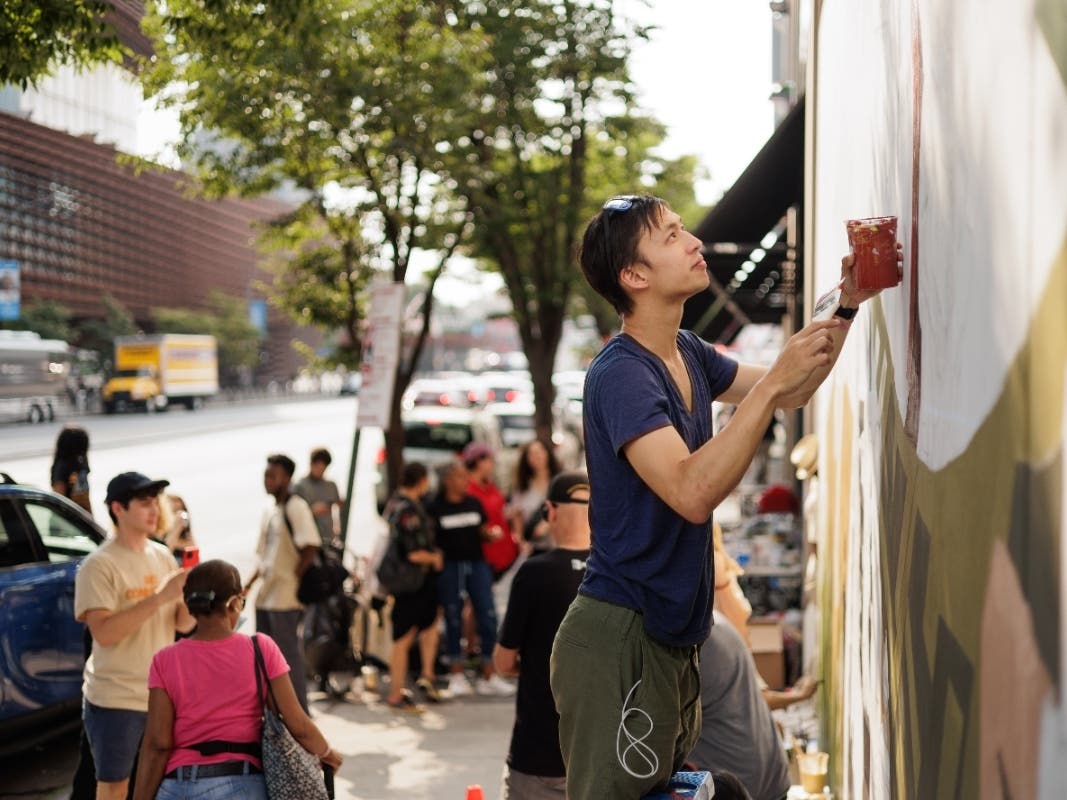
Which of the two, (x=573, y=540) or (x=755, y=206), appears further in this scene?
(x=755, y=206)

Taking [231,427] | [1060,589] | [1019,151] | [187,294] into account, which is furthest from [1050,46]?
[187,294]

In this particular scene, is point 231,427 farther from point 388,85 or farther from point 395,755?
point 395,755

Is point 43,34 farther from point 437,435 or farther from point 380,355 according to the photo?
point 437,435

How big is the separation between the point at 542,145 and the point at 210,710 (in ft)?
50.2

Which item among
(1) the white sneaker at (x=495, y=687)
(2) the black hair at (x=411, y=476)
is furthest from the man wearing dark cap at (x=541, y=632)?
(1) the white sneaker at (x=495, y=687)

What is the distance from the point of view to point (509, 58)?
16.8 meters

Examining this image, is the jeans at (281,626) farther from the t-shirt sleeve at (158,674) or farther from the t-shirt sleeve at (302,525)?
the t-shirt sleeve at (158,674)

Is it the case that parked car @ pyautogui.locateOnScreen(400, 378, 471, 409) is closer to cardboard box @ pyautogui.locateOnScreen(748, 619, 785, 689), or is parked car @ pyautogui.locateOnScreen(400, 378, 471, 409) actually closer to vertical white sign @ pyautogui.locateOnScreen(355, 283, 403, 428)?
vertical white sign @ pyautogui.locateOnScreen(355, 283, 403, 428)

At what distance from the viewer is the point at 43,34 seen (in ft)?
30.3

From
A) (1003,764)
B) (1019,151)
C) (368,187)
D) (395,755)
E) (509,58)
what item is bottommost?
(395,755)

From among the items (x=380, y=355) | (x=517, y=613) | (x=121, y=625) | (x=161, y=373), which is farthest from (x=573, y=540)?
(x=161, y=373)

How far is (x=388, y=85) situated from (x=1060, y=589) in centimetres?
1279

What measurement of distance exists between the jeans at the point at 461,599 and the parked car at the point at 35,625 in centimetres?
323

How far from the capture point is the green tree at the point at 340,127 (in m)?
13.2
